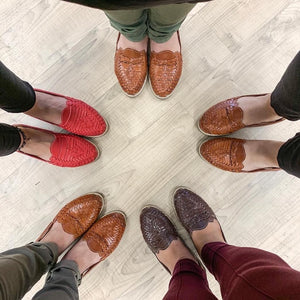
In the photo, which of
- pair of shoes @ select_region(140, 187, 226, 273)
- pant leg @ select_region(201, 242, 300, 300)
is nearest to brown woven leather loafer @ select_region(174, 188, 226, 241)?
pair of shoes @ select_region(140, 187, 226, 273)

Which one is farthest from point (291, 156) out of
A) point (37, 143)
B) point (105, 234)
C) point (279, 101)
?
point (37, 143)

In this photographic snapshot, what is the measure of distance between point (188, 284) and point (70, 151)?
1.77 ft

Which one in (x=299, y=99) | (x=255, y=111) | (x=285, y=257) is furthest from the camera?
(x=285, y=257)

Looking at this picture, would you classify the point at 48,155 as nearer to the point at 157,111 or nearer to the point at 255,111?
the point at 157,111

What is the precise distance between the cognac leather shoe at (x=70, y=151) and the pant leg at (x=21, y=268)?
278mm

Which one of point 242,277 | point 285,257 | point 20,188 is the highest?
point 20,188

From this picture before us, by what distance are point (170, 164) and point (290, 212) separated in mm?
447

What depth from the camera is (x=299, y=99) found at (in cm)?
59

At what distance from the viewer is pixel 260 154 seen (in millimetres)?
802

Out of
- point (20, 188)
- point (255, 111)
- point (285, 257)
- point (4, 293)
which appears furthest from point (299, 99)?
point (20, 188)

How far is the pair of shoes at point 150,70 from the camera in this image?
0.87 metres

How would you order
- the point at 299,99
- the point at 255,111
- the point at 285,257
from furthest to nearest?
the point at 285,257
the point at 255,111
the point at 299,99

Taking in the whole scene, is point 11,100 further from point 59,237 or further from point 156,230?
point 156,230

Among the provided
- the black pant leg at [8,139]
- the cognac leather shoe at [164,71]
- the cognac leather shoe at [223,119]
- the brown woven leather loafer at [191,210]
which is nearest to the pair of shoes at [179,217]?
the brown woven leather loafer at [191,210]
